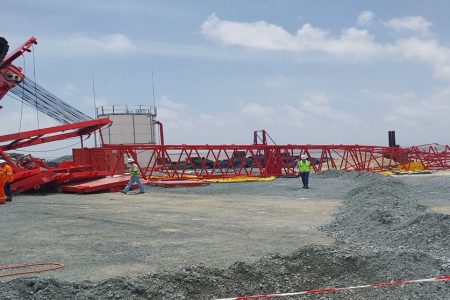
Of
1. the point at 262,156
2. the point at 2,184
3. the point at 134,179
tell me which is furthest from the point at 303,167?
the point at 2,184

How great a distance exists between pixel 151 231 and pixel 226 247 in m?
2.51

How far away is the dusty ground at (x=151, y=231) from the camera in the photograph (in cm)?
810

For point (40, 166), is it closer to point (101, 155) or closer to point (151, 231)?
point (101, 155)

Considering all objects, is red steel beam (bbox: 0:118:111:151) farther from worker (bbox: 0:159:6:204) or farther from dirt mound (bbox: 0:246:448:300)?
dirt mound (bbox: 0:246:448:300)

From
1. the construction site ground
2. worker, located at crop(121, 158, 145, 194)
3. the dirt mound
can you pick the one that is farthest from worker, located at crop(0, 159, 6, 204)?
the dirt mound

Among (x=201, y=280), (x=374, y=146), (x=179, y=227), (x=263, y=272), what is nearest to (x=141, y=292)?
(x=201, y=280)

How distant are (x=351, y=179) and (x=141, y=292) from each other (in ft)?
66.2

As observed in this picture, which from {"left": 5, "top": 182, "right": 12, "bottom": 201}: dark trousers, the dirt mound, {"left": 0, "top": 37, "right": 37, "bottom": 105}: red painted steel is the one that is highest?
{"left": 0, "top": 37, "right": 37, "bottom": 105}: red painted steel

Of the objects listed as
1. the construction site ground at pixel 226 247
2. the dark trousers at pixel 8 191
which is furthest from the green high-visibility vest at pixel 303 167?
the dark trousers at pixel 8 191

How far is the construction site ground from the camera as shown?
634 centimetres

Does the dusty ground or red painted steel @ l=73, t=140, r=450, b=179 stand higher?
red painted steel @ l=73, t=140, r=450, b=179

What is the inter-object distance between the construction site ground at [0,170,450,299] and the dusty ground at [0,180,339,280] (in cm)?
2

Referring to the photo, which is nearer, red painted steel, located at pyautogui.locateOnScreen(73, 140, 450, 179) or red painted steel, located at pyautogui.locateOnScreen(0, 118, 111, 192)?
red painted steel, located at pyautogui.locateOnScreen(0, 118, 111, 192)

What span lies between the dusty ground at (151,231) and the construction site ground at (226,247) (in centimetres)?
2
